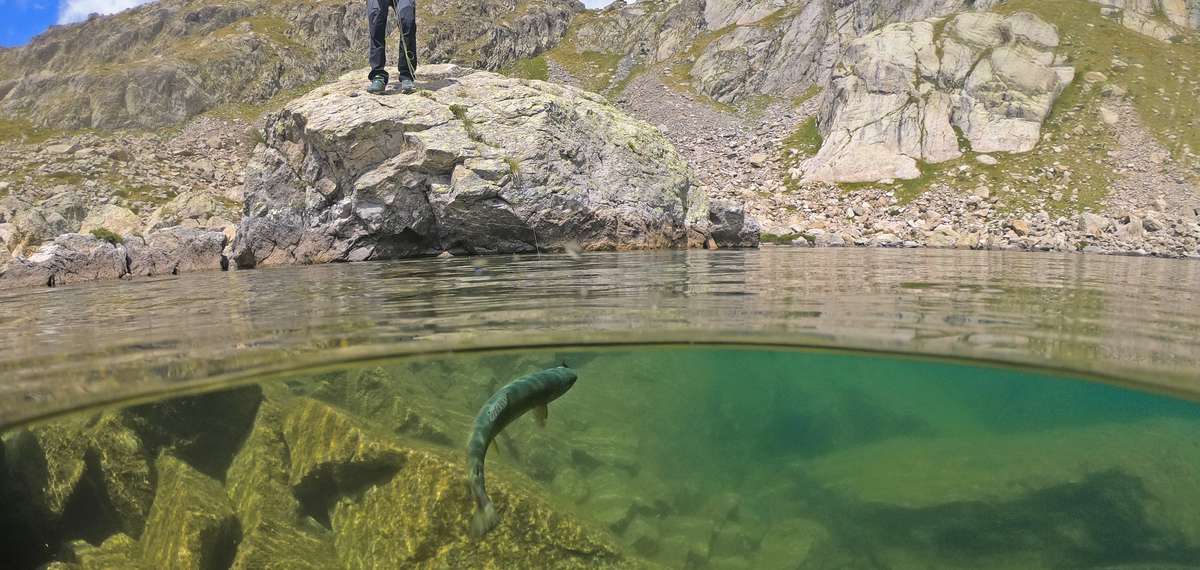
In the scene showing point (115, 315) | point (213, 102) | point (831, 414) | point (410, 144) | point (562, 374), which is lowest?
point (831, 414)

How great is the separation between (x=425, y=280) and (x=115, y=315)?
3723mm

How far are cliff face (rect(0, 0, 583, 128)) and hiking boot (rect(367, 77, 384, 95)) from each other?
2197 inches

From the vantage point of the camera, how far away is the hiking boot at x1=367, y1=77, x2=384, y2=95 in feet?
55.4

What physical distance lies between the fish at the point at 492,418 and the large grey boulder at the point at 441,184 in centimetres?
1075

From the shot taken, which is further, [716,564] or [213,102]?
[213,102]

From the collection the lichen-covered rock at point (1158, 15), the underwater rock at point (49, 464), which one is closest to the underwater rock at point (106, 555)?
the underwater rock at point (49, 464)

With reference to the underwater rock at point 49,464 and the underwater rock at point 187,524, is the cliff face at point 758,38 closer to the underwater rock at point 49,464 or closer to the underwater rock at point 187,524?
the underwater rock at point 187,524

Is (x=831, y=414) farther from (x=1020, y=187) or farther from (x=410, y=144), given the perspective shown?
(x=1020, y=187)

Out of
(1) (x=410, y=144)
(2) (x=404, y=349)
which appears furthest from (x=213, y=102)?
(2) (x=404, y=349)

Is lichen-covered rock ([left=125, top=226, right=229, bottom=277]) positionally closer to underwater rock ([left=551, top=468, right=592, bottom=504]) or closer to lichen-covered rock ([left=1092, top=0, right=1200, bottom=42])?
underwater rock ([left=551, top=468, right=592, bottom=504])

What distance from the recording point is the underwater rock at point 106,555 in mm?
5402

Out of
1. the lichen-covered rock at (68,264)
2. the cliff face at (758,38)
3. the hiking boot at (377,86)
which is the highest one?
the cliff face at (758,38)

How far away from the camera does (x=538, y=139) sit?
52.5 feet

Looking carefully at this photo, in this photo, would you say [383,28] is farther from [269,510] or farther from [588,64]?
[588,64]
